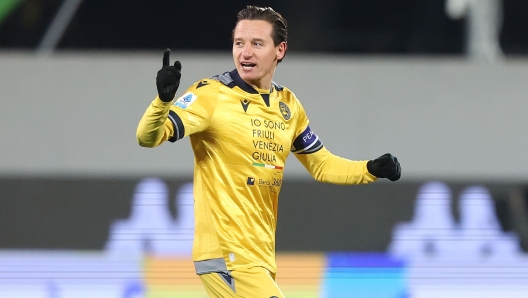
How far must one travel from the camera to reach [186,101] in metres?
3.04

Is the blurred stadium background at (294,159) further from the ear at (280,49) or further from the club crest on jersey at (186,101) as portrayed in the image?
the club crest on jersey at (186,101)

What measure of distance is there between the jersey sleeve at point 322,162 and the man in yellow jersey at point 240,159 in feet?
0.53

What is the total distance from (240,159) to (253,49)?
1.45 feet

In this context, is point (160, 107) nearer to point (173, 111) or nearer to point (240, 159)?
point (173, 111)

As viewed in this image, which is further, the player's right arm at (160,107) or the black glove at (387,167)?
the black glove at (387,167)

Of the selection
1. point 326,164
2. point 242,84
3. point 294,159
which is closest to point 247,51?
point 242,84

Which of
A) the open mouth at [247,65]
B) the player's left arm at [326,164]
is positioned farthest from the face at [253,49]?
the player's left arm at [326,164]

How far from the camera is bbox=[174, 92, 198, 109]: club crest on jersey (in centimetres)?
300

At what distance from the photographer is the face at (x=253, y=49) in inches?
Answer: 126

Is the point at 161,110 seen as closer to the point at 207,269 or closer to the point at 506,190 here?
the point at 207,269

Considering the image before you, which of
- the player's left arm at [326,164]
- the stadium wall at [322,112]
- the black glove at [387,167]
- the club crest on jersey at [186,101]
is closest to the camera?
the club crest on jersey at [186,101]

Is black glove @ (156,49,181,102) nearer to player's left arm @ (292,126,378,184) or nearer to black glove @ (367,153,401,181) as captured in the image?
player's left arm @ (292,126,378,184)

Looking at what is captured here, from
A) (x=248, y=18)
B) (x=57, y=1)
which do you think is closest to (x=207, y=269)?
(x=248, y=18)

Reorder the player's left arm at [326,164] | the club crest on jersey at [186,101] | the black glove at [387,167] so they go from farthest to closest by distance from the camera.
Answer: the player's left arm at [326,164], the black glove at [387,167], the club crest on jersey at [186,101]
